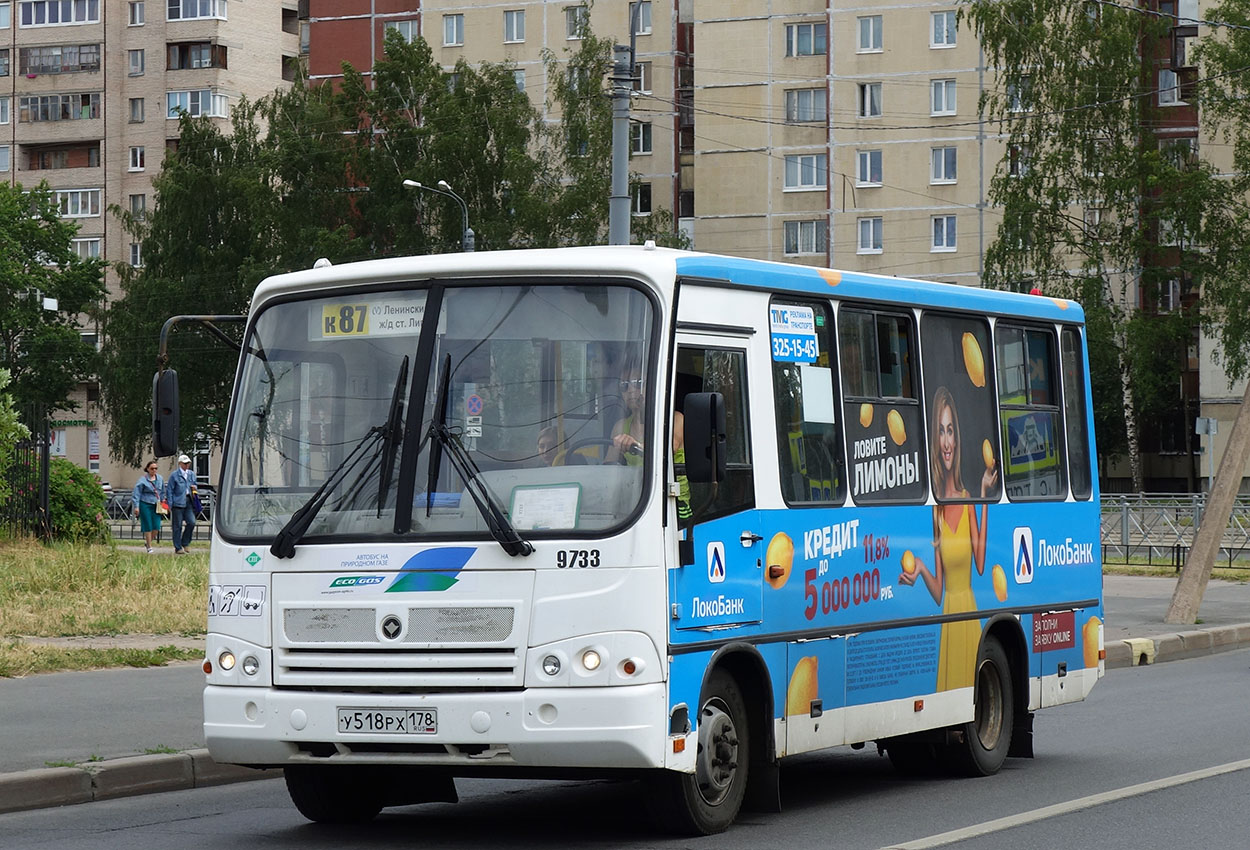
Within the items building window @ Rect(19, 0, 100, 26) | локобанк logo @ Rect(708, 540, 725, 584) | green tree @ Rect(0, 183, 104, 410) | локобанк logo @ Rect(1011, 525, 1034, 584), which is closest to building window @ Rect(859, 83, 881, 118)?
green tree @ Rect(0, 183, 104, 410)

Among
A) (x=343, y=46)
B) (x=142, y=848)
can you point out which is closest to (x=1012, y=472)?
(x=142, y=848)

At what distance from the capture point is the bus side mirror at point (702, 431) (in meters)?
8.74

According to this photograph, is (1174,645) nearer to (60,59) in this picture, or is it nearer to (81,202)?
(81,202)

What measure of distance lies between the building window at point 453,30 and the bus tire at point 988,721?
7927 centimetres

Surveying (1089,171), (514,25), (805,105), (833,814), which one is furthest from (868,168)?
(833,814)

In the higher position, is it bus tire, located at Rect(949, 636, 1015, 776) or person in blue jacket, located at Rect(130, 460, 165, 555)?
person in blue jacket, located at Rect(130, 460, 165, 555)

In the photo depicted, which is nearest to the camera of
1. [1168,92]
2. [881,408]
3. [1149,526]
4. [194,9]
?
[881,408]

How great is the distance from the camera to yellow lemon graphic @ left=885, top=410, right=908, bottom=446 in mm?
11133

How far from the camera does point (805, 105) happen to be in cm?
8181

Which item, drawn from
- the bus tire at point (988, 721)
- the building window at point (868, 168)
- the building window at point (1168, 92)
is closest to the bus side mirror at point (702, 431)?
the bus tire at point (988, 721)

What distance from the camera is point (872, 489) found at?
10859 mm

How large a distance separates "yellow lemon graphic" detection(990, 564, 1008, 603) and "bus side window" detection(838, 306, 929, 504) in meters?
1.06

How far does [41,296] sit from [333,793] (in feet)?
251

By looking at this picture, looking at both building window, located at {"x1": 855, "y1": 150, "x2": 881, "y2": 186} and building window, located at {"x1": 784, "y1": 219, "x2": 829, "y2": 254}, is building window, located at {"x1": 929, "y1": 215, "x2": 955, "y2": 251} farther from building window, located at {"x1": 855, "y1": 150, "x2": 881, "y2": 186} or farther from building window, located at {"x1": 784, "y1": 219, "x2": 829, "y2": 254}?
building window, located at {"x1": 784, "y1": 219, "x2": 829, "y2": 254}
